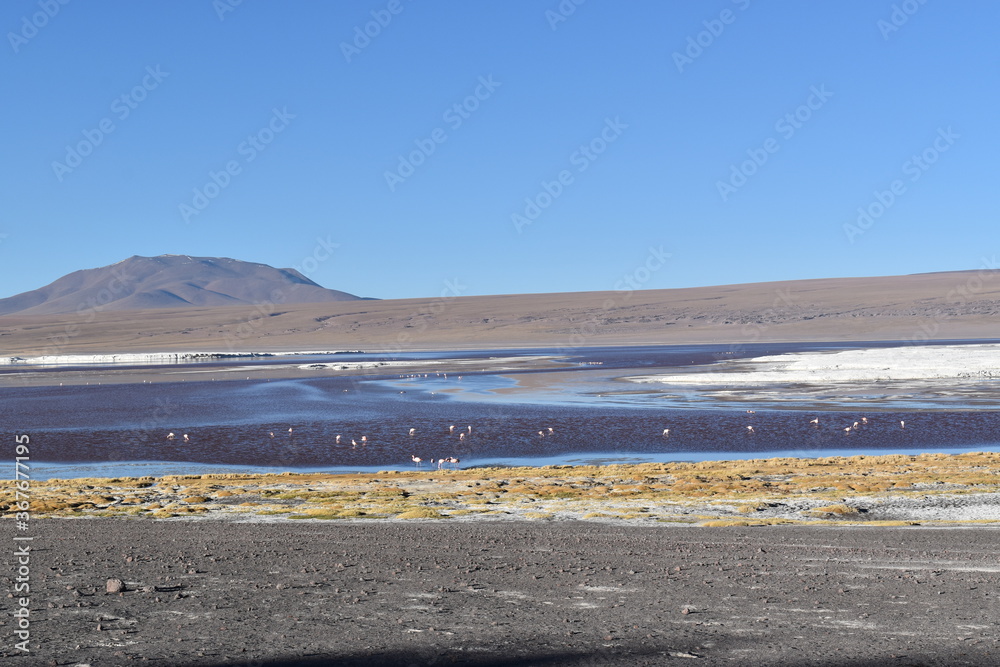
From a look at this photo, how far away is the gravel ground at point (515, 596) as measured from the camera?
28.5 ft

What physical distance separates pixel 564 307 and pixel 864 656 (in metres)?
157

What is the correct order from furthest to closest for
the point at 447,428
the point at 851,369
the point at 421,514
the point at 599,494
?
1. the point at 851,369
2. the point at 447,428
3. the point at 599,494
4. the point at 421,514

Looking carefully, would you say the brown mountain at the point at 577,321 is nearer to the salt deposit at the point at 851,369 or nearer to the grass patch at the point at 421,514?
the salt deposit at the point at 851,369

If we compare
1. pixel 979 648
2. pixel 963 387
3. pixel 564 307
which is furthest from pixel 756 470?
pixel 564 307

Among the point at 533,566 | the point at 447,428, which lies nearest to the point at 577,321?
the point at 447,428

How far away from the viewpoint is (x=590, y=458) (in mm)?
25641

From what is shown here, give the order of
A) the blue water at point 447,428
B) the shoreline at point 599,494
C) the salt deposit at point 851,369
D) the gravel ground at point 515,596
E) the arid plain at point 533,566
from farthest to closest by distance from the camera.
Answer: the salt deposit at point 851,369, the blue water at point 447,428, the shoreline at point 599,494, the arid plain at point 533,566, the gravel ground at point 515,596

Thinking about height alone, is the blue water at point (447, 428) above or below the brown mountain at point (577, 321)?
below

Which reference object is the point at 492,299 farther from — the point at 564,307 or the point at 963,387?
the point at 963,387

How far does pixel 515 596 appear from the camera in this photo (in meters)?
10.7

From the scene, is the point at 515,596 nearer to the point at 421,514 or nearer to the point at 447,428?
the point at 421,514

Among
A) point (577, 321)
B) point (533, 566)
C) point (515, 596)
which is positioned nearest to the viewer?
point (515, 596)

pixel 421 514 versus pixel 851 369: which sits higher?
pixel 851 369

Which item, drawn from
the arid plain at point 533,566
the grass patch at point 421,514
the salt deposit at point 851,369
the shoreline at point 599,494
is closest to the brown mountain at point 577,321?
the salt deposit at point 851,369
